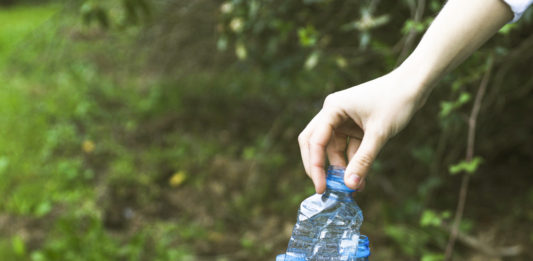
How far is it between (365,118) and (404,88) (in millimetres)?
114

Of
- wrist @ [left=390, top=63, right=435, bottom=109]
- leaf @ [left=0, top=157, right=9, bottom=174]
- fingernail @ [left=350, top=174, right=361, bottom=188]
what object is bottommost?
fingernail @ [left=350, top=174, right=361, bottom=188]

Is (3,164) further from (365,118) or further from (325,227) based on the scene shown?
(365,118)

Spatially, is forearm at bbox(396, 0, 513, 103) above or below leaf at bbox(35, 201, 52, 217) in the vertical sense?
below

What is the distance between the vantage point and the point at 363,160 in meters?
1.15

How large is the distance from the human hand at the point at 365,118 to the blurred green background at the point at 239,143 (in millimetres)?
799

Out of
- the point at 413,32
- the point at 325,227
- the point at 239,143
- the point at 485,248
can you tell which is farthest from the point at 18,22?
the point at 325,227

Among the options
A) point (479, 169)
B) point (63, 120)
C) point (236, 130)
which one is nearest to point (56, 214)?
point (63, 120)

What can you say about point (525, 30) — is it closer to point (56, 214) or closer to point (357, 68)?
point (357, 68)

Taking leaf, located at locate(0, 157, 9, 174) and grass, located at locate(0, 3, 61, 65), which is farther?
grass, located at locate(0, 3, 61, 65)

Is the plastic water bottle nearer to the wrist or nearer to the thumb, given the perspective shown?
the thumb

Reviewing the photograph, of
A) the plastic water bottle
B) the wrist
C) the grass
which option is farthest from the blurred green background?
the grass

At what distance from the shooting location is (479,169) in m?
3.50

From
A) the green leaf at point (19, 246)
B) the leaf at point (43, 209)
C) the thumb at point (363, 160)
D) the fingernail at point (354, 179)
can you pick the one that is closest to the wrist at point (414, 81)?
the thumb at point (363, 160)

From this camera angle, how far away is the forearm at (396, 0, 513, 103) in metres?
1.11
